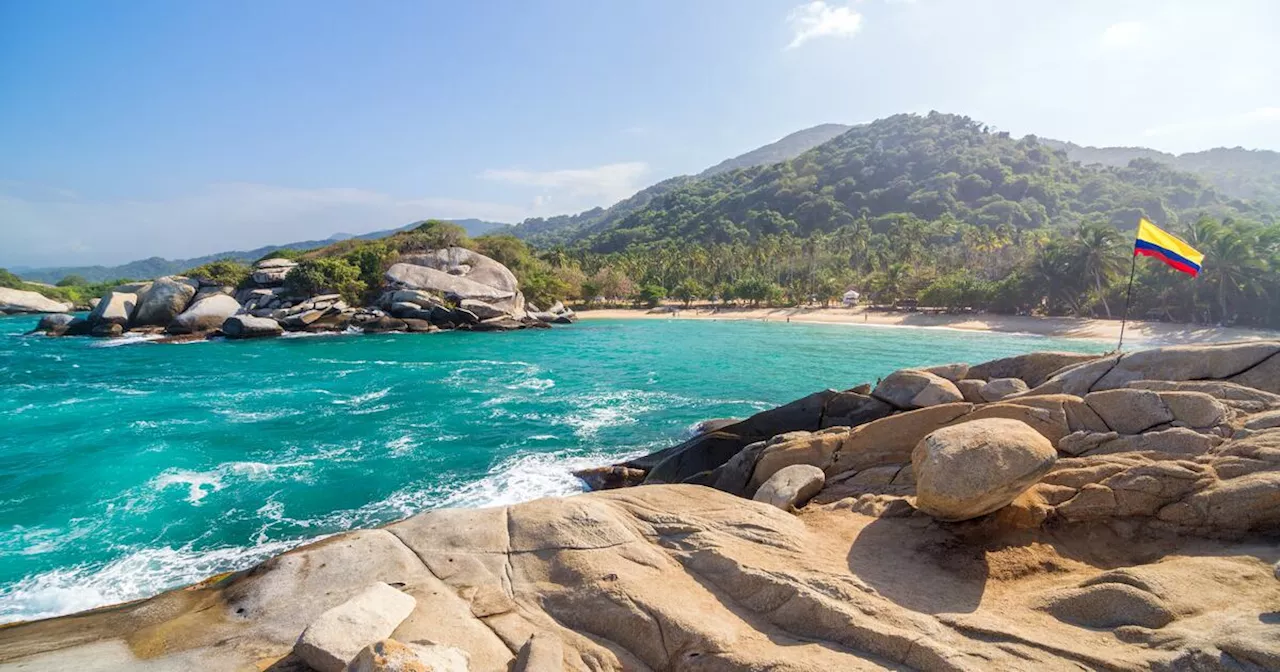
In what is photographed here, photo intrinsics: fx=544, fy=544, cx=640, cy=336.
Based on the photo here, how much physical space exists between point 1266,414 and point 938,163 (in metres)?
216

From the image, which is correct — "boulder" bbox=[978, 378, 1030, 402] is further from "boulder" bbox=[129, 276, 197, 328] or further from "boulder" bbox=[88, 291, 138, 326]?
"boulder" bbox=[88, 291, 138, 326]

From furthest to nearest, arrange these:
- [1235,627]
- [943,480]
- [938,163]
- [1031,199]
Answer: [938,163], [1031,199], [943,480], [1235,627]

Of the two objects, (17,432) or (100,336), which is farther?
(100,336)

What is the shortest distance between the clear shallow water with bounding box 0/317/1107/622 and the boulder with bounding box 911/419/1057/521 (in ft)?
35.5

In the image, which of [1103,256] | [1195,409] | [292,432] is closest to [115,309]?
[292,432]

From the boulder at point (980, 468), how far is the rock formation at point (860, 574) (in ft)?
0.08

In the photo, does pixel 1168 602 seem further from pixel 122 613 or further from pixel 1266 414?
pixel 122 613

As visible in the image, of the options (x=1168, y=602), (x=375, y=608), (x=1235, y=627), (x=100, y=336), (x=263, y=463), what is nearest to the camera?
(x=1235, y=627)

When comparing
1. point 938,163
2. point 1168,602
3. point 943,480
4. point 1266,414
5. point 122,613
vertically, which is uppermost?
point 938,163

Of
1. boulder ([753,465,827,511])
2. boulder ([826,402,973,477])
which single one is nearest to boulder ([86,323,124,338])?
boulder ([753,465,827,511])

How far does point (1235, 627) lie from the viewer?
485 cm

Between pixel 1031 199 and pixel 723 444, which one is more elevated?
pixel 1031 199

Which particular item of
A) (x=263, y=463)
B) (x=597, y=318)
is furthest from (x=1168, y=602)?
(x=597, y=318)

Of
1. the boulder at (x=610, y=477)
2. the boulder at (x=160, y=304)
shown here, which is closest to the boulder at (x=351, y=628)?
the boulder at (x=610, y=477)
